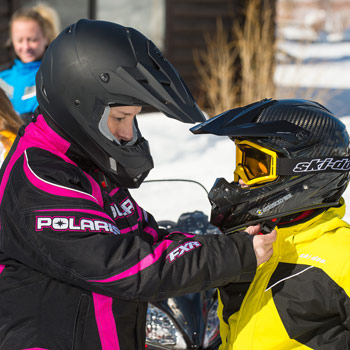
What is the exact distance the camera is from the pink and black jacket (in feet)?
5.41

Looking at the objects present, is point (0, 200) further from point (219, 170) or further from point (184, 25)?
point (184, 25)

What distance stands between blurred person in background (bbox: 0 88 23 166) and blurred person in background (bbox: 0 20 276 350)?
55.4 inches

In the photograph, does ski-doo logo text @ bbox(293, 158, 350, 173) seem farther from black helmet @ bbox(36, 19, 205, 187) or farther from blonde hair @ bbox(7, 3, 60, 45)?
blonde hair @ bbox(7, 3, 60, 45)

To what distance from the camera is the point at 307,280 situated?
1879mm

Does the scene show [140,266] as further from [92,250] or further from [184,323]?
[184,323]

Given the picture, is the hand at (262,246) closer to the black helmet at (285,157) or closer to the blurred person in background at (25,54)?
the black helmet at (285,157)

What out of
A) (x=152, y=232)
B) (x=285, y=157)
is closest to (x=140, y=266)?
(x=152, y=232)

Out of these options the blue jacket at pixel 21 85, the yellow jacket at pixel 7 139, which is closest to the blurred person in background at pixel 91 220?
the yellow jacket at pixel 7 139

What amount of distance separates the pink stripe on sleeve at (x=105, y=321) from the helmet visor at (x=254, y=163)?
63 cm

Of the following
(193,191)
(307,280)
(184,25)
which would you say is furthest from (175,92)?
(184,25)

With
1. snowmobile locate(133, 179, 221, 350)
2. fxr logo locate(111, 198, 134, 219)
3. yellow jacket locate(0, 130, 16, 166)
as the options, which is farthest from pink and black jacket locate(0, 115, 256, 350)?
yellow jacket locate(0, 130, 16, 166)

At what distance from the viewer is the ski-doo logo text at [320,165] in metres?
1.95

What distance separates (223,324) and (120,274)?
635mm

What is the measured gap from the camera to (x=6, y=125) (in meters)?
3.40
